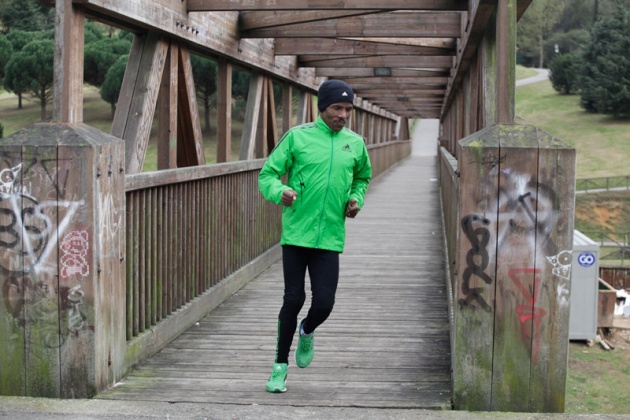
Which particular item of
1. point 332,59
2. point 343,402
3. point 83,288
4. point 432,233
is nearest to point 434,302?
point 343,402

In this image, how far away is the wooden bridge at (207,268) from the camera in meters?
4.62

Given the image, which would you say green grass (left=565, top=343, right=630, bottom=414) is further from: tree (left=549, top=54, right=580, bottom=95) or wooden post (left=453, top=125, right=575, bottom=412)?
tree (left=549, top=54, right=580, bottom=95)

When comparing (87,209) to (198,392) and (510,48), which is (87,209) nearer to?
(198,392)

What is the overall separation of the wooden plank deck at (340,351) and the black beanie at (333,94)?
1565 mm

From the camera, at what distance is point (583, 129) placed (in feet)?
246

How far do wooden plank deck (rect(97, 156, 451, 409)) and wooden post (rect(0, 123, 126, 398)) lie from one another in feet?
1.10

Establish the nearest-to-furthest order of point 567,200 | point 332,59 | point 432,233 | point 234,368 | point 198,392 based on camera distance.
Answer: point 567,200
point 198,392
point 234,368
point 432,233
point 332,59

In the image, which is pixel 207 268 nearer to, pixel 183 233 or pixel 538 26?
pixel 183 233

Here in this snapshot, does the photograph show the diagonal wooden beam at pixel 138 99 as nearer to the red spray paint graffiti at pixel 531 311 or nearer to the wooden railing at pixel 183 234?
the wooden railing at pixel 183 234

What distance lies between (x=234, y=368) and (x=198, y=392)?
25.1 inches

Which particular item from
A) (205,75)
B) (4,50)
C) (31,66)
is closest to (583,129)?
(205,75)

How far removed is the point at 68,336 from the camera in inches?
187

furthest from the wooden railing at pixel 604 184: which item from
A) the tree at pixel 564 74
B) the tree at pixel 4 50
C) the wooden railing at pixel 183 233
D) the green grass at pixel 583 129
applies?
the wooden railing at pixel 183 233

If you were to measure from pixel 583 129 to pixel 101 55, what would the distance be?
1973 inches
